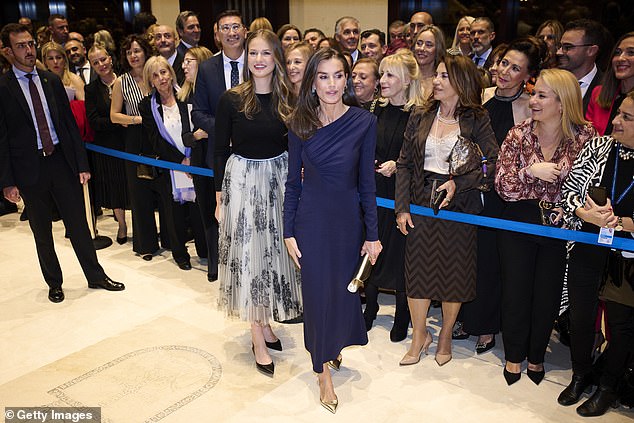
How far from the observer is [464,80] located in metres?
3.32

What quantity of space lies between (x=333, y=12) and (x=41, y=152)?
6.48 metres

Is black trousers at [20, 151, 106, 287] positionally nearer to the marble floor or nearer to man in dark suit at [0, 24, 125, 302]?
man in dark suit at [0, 24, 125, 302]

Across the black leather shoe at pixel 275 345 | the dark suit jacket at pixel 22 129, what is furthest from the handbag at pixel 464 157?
the dark suit jacket at pixel 22 129

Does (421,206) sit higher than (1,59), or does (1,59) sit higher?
(1,59)

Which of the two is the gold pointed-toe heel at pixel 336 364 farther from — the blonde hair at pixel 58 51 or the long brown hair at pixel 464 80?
the blonde hair at pixel 58 51

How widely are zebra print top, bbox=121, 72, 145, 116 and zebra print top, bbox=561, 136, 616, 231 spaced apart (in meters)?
3.83

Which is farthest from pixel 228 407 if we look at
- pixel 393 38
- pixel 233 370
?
pixel 393 38

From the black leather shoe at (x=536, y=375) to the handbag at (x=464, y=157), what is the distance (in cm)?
130

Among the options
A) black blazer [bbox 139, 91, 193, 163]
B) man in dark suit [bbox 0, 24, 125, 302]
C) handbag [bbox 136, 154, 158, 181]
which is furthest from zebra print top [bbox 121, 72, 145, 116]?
man in dark suit [bbox 0, 24, 125, 302]

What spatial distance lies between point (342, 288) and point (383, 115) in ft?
4.31

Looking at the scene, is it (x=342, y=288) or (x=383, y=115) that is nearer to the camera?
(x=342, y=288)

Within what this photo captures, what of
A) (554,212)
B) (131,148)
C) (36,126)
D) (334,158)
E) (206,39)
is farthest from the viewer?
(206,39)

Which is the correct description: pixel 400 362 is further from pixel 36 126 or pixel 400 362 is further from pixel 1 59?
pixel 1 59

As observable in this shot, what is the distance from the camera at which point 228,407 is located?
326 cm
